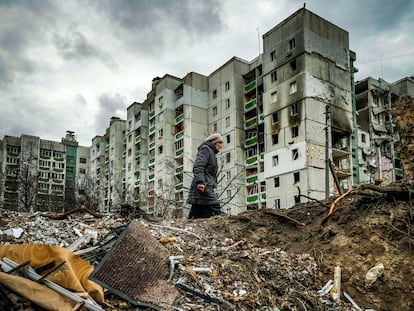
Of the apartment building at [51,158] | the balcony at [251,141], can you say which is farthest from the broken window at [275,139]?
the apartment building at [51,158]

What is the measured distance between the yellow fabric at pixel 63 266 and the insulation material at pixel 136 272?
0.10 metres

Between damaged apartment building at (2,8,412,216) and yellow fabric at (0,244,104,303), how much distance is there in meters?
19.1

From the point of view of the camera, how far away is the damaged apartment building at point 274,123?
30.9 metres

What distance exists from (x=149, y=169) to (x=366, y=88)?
98.0 feet

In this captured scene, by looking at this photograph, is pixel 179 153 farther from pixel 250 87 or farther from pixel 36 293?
pixel 36 293

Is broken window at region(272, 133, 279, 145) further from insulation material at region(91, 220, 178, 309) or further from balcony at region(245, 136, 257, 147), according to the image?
insulation material at region(91, 220, 178, 309)

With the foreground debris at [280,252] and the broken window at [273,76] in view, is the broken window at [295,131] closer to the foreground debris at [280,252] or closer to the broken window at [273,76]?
the broken window at [273,76]

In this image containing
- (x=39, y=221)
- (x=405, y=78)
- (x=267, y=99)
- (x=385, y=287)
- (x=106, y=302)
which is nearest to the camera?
(x=106, y=302)

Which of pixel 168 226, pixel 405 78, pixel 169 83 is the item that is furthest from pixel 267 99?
pixel 168 226

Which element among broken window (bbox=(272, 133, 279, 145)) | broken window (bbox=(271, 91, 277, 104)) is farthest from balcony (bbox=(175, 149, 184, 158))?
broken window (bbox=(271, 91, 277, 104))

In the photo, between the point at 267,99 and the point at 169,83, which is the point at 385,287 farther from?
the point at 169,83

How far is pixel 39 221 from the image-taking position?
4.80m

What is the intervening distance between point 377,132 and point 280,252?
43.6m

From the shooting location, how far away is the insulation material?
2.93 meters
